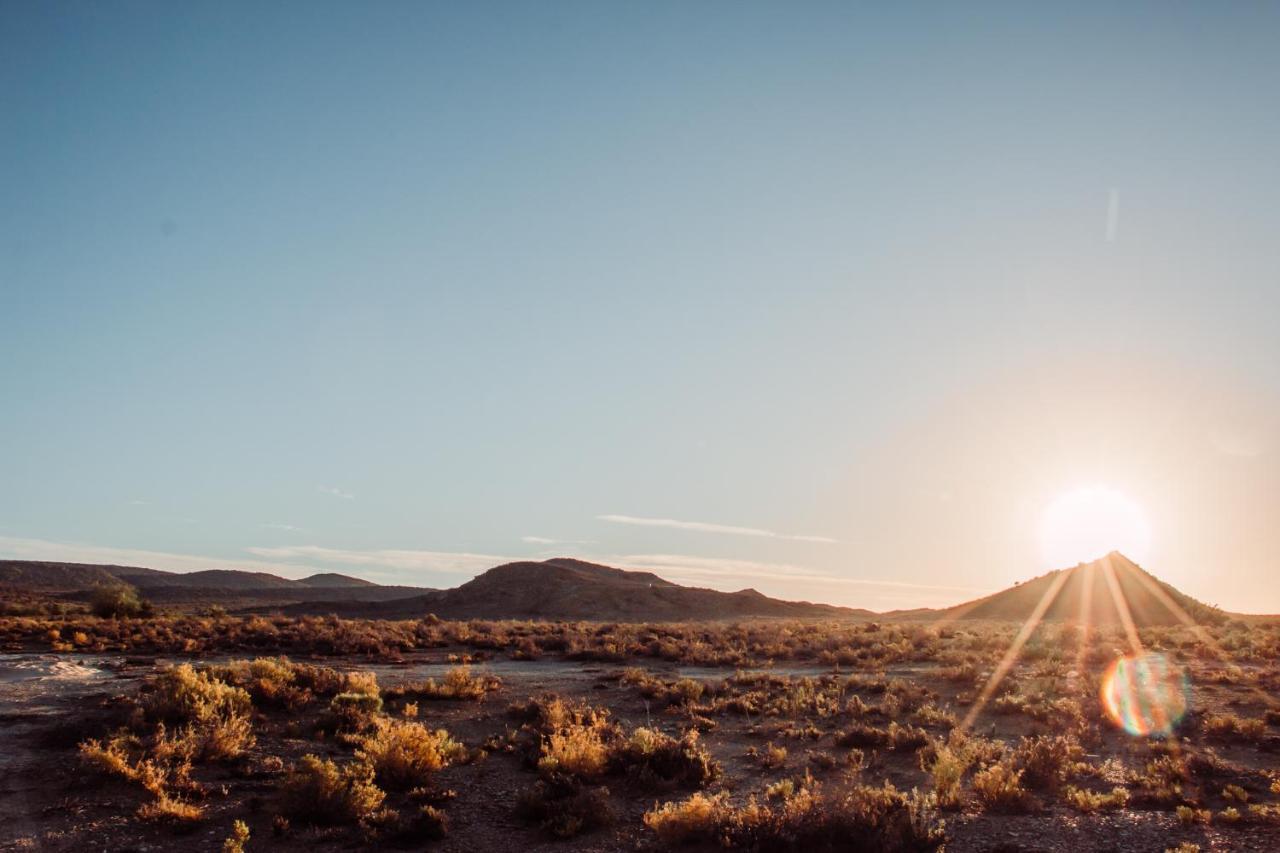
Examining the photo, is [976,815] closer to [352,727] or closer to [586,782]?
[586,782]

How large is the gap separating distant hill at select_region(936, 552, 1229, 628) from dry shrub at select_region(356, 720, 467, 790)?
48.8m

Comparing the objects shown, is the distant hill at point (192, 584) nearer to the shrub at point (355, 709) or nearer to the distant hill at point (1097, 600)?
the shrub at point (355, 709)

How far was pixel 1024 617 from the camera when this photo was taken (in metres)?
60.2

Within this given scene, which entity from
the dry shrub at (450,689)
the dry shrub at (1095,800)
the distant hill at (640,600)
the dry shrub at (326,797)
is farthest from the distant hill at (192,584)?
the dry shrub at (1095,800)

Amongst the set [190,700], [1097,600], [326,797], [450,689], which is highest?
[1097,600]

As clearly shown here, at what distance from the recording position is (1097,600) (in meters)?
58.2

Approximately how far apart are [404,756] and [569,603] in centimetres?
5991

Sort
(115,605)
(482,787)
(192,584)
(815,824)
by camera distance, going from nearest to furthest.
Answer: (815,824), (482,787), (115,605), (192,584)

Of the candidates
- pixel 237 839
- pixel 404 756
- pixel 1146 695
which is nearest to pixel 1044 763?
pixel 1146 695

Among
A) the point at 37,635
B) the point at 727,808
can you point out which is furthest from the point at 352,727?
the point at 37,635

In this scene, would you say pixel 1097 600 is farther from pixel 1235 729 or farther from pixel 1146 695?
pixel 1235 729

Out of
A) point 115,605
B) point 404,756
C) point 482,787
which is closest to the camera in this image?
point 404,756

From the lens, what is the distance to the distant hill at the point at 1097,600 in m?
52.5

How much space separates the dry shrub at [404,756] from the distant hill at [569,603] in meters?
51.4
